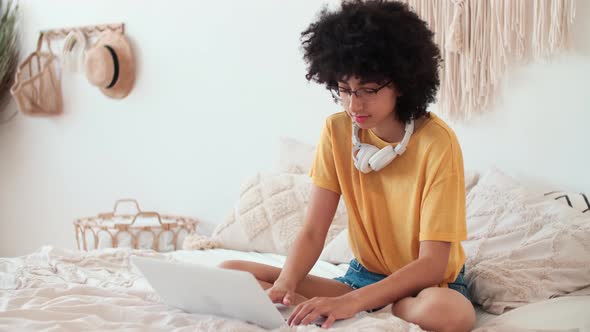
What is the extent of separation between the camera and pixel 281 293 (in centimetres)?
149

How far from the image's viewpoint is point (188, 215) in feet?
11.1

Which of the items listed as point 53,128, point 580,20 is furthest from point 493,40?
point 53,128

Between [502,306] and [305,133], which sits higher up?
[305,133]

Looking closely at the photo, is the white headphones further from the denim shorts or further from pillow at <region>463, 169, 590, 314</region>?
pillow at <region>463, 169, 590, 314</region>

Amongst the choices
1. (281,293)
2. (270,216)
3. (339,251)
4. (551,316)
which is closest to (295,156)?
(270,216)

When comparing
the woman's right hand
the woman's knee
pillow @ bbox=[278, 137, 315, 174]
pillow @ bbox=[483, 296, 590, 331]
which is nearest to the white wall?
pillow @ bbox=[278, 137, 315, 174]

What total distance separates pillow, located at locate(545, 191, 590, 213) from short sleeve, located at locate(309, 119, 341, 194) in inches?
30.5

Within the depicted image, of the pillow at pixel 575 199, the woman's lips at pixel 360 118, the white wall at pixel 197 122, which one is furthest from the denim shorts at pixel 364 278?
the white wall at pixel 197 122

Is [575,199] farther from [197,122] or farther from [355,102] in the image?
[197,122]

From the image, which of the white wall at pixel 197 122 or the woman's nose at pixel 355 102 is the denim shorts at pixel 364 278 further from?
the white wall at pixel 197 122

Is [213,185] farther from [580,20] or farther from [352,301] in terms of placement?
[352,301]

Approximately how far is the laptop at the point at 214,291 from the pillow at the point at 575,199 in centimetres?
102

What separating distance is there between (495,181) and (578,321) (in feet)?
2.28

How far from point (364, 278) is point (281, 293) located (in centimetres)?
28
